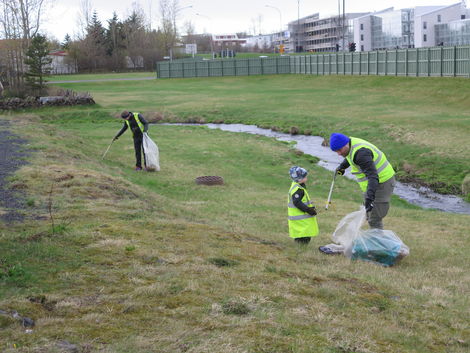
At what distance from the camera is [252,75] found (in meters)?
72.5

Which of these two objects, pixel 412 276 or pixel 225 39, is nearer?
pixel 412 276

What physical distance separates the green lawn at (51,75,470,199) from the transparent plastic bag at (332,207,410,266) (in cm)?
1103

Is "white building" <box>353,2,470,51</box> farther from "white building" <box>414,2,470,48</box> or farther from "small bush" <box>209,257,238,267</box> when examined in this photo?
"small bush" <box>209,257,238,267</box>

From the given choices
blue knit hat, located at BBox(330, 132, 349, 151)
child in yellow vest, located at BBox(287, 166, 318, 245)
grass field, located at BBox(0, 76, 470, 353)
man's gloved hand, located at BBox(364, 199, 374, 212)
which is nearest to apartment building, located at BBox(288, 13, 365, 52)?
grass field, located at BBox(0, 76, 470, 353)

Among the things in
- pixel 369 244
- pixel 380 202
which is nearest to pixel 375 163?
pixel 380 202

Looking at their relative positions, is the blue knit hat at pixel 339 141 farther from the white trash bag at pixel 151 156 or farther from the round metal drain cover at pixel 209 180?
the white trash bag at pixel 151 156

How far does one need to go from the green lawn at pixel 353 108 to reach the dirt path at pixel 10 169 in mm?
12933

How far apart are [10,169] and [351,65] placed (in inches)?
1837

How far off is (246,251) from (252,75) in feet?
213

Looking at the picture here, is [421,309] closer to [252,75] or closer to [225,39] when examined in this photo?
[252,75]

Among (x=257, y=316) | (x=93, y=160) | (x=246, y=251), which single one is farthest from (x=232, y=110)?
(x=257, y=316)

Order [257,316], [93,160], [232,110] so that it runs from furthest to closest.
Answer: [232,110]
[93,160]
[257,316]

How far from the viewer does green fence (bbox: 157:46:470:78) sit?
139 ft

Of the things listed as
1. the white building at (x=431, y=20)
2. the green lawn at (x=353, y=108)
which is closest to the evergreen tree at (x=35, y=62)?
the green lawn at (x=353, y=108)
